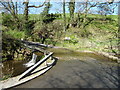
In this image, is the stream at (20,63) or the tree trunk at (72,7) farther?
the tree trunk at (72,7)

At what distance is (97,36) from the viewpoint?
64.3ft

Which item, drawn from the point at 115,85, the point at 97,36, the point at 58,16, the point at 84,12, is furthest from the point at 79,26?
the point at 115,85

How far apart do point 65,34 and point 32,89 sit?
17.1m

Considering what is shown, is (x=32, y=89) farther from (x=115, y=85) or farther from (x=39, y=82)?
(x=115, y=85)

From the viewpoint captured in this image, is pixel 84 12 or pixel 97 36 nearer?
pixel 97 36

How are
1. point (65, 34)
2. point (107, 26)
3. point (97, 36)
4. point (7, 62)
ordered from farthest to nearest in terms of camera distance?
1. point (107, 26)
2. point (65, 34)
3. point (97, 36)
4. point (7, 62)

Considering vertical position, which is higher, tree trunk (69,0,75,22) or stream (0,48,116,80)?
tree trunk (69,0,75,22)

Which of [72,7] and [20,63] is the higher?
[72,7]

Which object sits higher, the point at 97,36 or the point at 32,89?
the point at 97,36

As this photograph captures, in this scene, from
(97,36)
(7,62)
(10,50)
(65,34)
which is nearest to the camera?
(7,62)

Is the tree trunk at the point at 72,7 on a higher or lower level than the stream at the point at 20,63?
higher

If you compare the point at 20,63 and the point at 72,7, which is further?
the point at 72,7

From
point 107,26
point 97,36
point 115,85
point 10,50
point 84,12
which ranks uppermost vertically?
point 84,12

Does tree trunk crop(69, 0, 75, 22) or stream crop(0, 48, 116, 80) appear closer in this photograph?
stream crop(0, 48, 116, 80)
